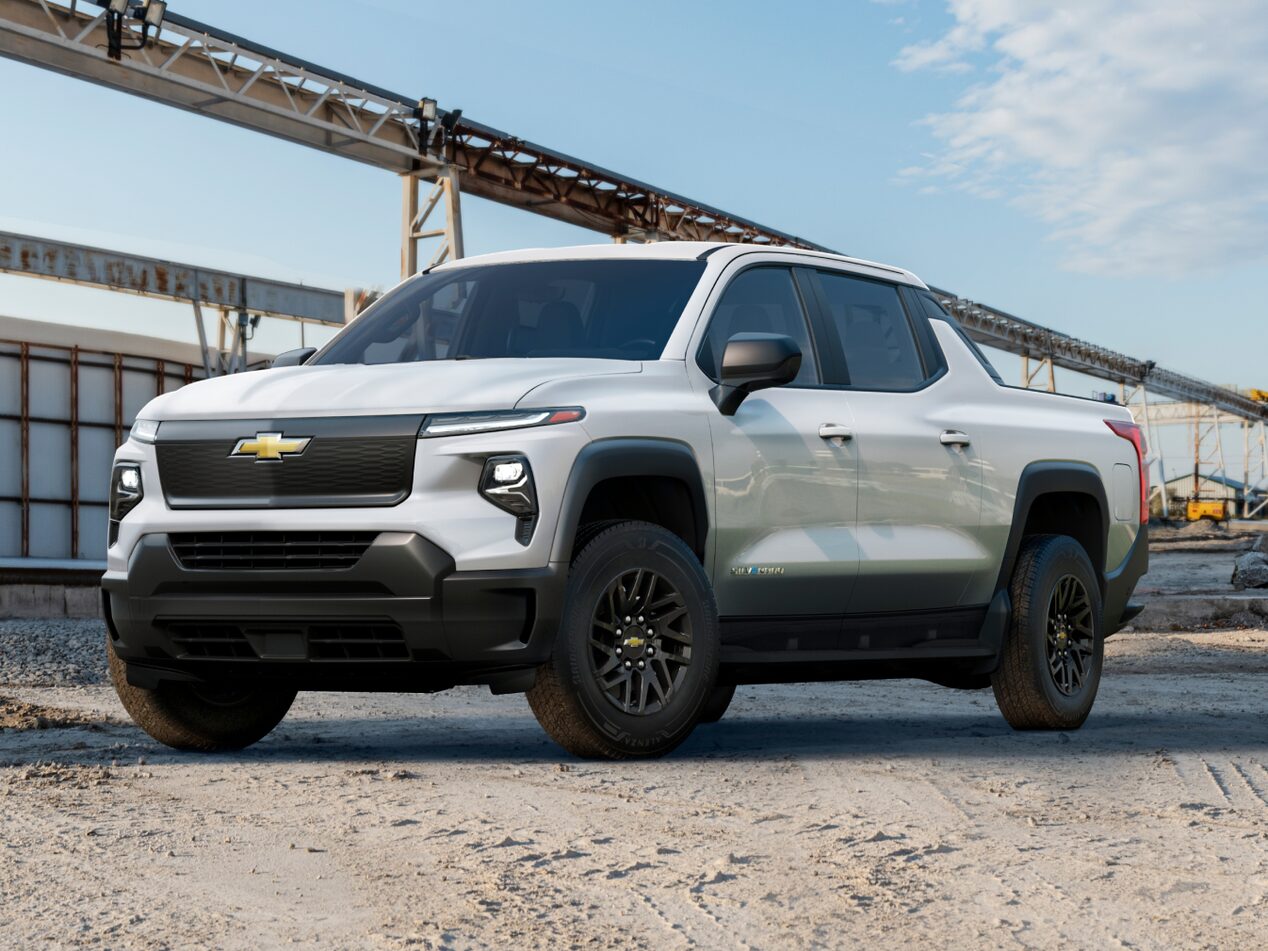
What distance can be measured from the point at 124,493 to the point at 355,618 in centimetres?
120

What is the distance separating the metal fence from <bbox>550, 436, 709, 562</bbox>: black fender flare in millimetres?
26987

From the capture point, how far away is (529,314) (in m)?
6.98

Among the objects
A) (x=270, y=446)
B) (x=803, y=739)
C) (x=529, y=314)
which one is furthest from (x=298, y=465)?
(x=803, y=739)

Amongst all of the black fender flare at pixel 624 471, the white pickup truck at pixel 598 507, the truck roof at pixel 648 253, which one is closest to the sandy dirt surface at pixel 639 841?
the white pickup truck at pixel 598 507

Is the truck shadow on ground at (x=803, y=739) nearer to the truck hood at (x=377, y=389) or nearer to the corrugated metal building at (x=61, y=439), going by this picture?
the truck hood at (x=377, y=389)

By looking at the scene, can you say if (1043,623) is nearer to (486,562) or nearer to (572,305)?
(572,305)

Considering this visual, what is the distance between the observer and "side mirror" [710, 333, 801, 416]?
620 centimetres

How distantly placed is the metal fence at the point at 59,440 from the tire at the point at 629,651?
27141 mm

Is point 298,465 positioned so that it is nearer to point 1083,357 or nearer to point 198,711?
point 198,711

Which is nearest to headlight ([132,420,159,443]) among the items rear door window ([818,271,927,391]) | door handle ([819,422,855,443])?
door handle ([819,422,855,443])

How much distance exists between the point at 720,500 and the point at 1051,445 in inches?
93.3

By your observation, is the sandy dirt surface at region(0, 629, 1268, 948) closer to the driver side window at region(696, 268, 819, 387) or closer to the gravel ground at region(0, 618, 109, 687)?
the driver side window at region(696, 268, 819, 387)

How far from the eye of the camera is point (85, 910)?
381 centimetres

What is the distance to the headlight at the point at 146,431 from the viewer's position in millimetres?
6246
